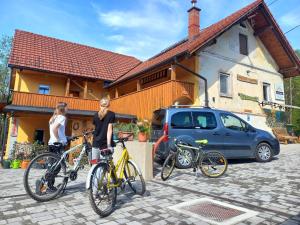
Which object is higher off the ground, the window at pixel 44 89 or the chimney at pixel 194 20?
the chimney at pixel 194 20

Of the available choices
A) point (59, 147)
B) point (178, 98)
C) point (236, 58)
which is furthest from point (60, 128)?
point (236, 58)

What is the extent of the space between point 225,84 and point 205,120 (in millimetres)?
8465

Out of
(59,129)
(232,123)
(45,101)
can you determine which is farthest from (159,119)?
(45,101)

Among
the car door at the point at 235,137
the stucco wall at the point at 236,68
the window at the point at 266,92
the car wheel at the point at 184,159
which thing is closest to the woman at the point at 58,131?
the car wheel at the point at 184,159

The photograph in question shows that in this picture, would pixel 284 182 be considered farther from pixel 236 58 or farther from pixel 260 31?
pixel 260 31

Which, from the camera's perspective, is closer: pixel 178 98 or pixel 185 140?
pixel 185 140

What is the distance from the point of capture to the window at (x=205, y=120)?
31.0ft

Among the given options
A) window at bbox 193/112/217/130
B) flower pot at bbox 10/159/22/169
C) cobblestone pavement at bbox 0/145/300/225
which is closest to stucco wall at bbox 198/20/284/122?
window at bbox 193/112/217/130

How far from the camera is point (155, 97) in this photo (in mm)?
14984

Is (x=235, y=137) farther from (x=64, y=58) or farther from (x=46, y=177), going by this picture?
(x=64, y=58)

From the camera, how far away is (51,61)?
20.3m

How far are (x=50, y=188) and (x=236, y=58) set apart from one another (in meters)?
15.8

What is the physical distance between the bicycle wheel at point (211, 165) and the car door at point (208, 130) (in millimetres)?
1672

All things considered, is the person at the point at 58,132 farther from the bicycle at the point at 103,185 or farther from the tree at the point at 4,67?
the tree at the point at 4,67
